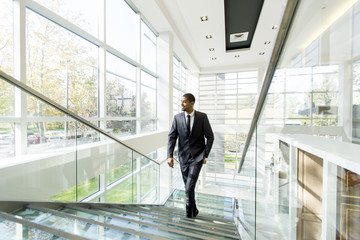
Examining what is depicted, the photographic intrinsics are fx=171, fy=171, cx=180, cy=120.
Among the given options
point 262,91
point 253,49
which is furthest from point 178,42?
point 262,91

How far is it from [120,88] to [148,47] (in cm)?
235

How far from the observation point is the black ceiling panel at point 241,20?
5070 mm

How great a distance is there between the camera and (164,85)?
6.40 meters

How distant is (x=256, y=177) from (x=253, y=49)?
7.79 metres

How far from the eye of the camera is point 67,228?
1.10 metres

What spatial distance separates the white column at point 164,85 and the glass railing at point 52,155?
394 cm

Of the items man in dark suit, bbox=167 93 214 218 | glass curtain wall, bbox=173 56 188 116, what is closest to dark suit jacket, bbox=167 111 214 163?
man in dark suit, bbox=167 93 214 218

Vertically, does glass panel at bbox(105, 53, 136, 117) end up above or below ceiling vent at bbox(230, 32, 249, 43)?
below

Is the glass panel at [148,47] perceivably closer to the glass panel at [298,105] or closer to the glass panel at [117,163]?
the glass panel at [117,163]

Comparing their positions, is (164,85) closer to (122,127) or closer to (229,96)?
(122,127)

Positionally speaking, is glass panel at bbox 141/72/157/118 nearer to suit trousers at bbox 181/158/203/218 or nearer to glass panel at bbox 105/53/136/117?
glass panel at bbox 105/53/136/117

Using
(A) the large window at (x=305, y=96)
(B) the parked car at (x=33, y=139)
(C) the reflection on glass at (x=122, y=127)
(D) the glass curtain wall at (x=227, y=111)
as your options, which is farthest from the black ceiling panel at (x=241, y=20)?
(B) the parked car at (x=33, y=139)

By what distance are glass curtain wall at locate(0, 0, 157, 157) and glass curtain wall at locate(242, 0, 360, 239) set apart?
211 cm

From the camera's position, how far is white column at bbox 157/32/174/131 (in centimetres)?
626
